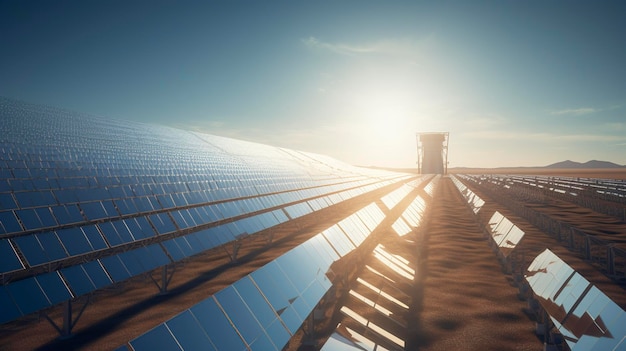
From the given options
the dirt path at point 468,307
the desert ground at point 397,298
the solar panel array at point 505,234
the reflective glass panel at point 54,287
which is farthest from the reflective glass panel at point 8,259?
the solar panel array at point 505,234

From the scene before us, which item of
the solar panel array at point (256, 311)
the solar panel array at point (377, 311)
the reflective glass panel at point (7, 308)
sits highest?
the solar panel array at point (256, 311)

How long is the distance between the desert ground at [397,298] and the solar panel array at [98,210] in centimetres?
116

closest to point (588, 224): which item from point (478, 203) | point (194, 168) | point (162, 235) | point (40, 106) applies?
point (478, 203)

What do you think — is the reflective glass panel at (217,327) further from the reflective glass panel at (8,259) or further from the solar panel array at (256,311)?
the reflective glass panel at (8,259)

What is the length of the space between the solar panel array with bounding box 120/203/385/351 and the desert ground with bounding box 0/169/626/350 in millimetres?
920

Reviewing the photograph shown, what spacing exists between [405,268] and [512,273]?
405 cm

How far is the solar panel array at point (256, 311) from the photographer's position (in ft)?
13.9

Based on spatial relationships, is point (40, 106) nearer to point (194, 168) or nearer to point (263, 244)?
point (194, 168)

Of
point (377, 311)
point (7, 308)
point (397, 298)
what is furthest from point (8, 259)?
point (397, 298)

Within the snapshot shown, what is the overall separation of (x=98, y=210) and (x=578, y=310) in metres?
15.4

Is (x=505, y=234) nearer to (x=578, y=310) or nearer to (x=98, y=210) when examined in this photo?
(x=578, y=310)

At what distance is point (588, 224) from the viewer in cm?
2606

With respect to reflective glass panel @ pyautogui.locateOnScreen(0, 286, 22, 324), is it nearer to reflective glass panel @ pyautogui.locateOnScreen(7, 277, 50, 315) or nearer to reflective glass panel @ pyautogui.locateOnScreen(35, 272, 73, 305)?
reflective glass panel @ pyautogui.locateOnScreen(7, 277, 50, 315)

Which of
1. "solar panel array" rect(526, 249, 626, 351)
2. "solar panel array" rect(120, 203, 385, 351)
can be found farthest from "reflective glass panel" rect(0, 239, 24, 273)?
"solar panel array" rect(526, 249, 626, 351)
